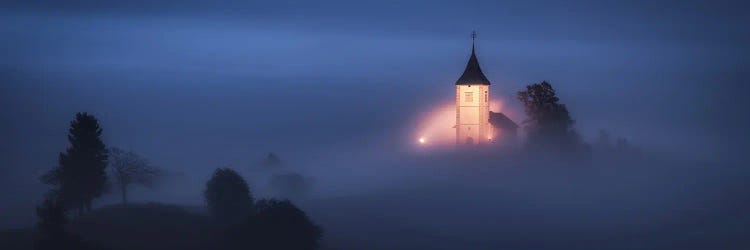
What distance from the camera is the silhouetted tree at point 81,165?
5881cm

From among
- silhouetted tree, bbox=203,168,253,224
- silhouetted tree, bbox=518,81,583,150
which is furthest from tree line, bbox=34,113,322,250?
silhouetted tree, bbox=518,81,583,150

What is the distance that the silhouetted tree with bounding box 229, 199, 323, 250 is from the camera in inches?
2116

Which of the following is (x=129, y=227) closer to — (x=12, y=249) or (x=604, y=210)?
(x=12, y=249)

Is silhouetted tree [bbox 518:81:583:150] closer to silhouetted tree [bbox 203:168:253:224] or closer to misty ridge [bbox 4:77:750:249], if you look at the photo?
misty ridge [bbox 4:77:750:249]

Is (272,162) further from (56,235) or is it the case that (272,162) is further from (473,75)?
(56,235)

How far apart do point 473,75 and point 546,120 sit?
1177 centimetres

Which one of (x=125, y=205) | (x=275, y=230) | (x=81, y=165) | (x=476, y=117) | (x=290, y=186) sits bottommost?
(x=275, y=230)

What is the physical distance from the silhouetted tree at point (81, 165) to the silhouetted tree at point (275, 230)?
43.3 feet

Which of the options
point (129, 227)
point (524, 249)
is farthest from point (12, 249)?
point (524, 249)

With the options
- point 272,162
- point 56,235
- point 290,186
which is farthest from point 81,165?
point 272,162

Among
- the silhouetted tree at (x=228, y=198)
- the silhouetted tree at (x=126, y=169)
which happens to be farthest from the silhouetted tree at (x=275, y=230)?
the silhouetted tree at (x=126, y=169)

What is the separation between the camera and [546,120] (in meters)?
87.9

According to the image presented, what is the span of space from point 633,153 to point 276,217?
202 ft

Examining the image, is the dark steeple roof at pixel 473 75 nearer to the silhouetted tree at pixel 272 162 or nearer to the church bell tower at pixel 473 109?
the church bell tower at pixel 473 109
